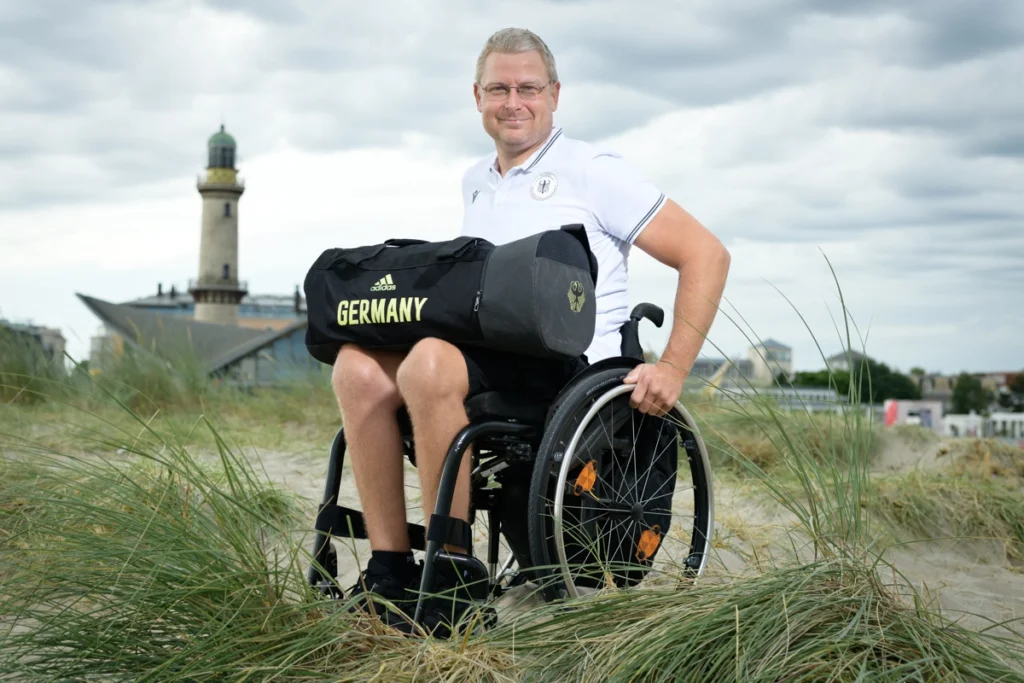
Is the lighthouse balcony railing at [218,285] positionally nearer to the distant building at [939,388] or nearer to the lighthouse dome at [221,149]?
the lighthouse dome at [221,149]

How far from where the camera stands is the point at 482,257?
2.46m

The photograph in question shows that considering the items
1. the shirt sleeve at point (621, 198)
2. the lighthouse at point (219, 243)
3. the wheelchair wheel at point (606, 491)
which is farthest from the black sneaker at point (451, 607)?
the lighthouse at point (219, 243)

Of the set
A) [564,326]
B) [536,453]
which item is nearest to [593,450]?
[536,453]

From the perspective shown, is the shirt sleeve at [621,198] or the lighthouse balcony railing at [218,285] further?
the lighthouse balcony railing at [218,285]

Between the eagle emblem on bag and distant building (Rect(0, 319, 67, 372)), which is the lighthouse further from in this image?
the eagle emblem on bag

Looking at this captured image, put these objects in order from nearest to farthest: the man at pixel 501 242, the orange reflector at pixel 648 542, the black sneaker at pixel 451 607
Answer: the black sneaker at pixel 451 607 < the man at pixel 501 242 < the orange reflector at pixel 648 542

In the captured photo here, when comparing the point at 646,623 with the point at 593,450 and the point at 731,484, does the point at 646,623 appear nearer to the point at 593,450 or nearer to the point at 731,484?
the point at 593,450

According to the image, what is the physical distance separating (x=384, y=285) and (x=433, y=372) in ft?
0.85

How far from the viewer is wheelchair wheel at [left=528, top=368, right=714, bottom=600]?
241cm

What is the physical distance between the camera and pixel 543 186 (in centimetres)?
284

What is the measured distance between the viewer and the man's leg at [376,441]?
2.55 meters

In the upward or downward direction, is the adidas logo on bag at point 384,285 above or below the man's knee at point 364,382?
above

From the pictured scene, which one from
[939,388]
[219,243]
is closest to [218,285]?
[219,243]

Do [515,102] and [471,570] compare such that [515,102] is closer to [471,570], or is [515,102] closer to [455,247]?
[455,247]
